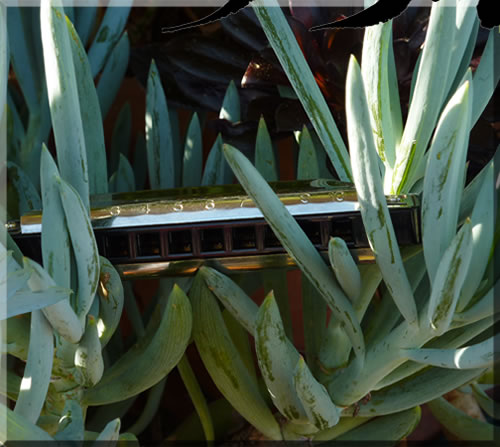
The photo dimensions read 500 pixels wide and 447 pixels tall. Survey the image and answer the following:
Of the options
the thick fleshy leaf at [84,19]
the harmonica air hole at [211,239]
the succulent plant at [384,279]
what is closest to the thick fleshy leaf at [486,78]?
the succulent plant at [384,279]

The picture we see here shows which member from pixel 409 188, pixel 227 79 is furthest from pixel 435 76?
pixel 227 79

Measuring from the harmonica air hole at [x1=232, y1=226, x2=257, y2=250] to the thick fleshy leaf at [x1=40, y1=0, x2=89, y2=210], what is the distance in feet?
0.18

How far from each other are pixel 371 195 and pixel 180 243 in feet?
0.24

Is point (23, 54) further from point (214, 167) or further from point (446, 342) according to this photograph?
point (446, 342)

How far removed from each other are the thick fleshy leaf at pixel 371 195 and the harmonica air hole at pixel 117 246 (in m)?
0.09

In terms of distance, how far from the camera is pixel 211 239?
0.23 meters

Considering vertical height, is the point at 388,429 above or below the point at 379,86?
below

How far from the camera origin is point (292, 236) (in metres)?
0.21

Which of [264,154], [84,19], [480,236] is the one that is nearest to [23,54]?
[84,19]

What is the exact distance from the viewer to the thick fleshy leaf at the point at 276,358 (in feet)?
0.69

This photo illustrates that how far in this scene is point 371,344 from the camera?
0.24 m

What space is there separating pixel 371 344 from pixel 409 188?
0.06 m

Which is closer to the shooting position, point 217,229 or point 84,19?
point 217,229

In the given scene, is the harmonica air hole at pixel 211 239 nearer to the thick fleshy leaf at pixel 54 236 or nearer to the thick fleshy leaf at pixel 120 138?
the thick fleshy leaf at pixel 54 236
